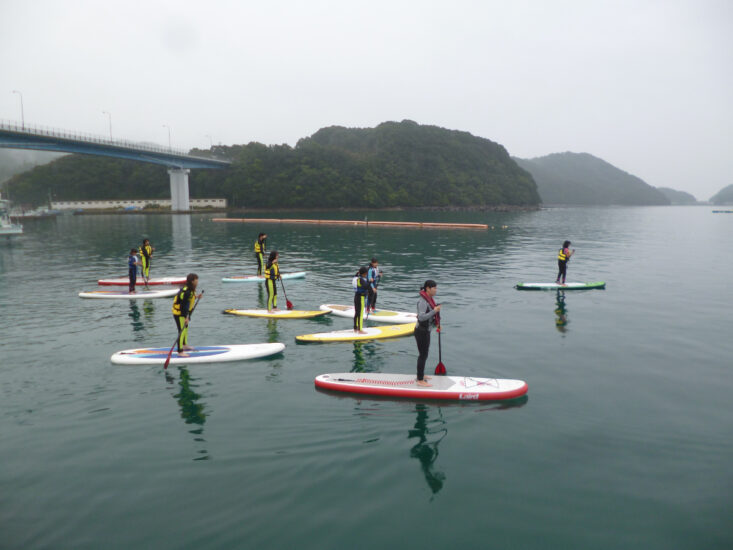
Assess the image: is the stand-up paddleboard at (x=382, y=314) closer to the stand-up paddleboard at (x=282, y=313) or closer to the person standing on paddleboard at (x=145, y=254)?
the stand-up paddleboard at (x=282, y=313)

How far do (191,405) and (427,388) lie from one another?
5896 millimetres

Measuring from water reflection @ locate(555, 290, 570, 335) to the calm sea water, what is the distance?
13 centimetres

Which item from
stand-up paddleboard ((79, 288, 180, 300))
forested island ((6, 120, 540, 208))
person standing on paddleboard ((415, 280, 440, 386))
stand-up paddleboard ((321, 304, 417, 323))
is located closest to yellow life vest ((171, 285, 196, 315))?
person standing on paddleboard ((415, 280, 440, 386))

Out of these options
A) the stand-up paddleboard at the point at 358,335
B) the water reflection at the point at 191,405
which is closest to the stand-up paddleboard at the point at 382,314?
the stand-up paddleboard at the point at 358,335

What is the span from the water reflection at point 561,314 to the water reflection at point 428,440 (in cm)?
911

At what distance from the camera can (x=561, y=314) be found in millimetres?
20250

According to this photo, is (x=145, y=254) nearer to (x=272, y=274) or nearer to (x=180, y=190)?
(x=272, y=274)

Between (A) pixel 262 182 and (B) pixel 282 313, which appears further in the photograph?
(A) pixel 262 182

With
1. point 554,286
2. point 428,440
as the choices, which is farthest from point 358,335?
point 554,286

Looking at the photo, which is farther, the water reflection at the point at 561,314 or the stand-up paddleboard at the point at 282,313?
the stand-up paddleboard at the point at 282,313

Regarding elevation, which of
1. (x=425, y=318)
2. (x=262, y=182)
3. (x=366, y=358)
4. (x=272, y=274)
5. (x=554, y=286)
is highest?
(x=262, y=182)

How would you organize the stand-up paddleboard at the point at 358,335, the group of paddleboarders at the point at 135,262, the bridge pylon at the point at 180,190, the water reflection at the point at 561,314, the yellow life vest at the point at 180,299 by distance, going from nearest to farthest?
1. the yellow life vest at the point at 180,299
2. the stand-up paddleboard at the point at 358,335
3. the water reflection at the point at 561,314
4. the group of paddleboarders at the point at 135,262
5. the bridge pylon at the point at 180,190

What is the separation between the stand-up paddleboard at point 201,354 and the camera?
13.8 metres

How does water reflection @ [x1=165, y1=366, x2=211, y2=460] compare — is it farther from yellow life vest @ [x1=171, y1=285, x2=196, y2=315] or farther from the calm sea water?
yellow life vest @ [x1=171, y1=285, x2=196, y2=315]
